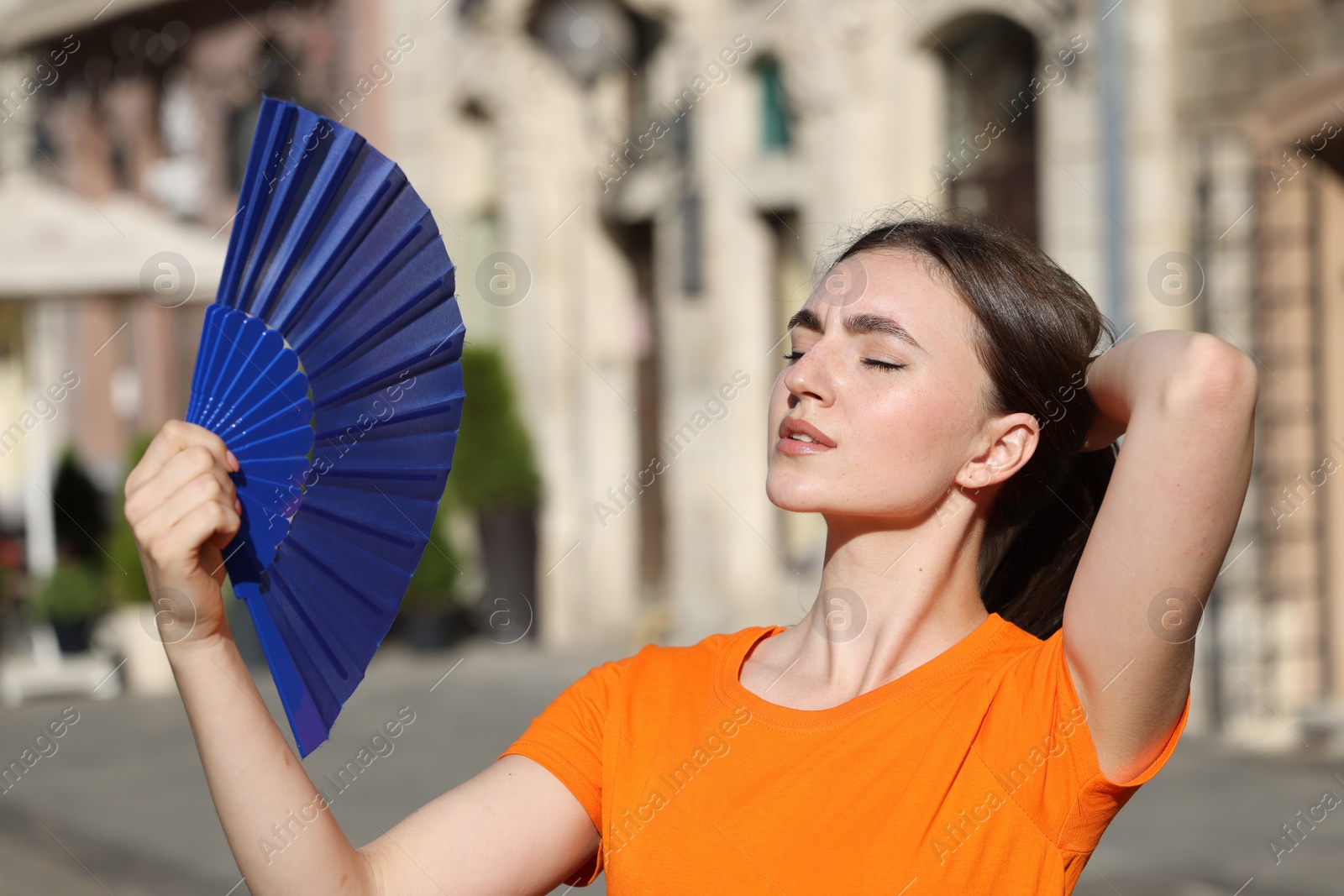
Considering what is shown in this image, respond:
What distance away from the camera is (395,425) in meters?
1.61

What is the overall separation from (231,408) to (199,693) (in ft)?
0.99

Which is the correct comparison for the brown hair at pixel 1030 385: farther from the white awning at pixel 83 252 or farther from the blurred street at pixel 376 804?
the white awning at pixel 83 252

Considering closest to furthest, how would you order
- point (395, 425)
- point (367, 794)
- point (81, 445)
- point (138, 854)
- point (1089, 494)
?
1. point (395, 425)
2. point (1089, 494)
3. point (138, 854)
4. point (367, 794)
5. point (81, 445)

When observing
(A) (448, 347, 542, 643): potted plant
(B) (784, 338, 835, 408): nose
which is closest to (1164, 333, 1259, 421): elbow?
(B) (784, 338, 835, 408): nose

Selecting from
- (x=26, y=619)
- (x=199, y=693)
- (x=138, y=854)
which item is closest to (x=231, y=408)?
(x=199, y=693)

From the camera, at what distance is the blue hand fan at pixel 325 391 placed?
1531 millimetres

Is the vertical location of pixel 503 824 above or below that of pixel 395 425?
below

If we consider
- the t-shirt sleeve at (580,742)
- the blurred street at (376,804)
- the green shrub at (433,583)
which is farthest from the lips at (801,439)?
the green shrub at (433,583)

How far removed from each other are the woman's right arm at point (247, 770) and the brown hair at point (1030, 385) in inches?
30.7

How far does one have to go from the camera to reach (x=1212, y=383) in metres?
1.52

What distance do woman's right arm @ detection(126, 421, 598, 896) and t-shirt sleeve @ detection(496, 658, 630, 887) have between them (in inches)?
2.6

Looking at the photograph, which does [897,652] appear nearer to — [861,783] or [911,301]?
[861,783]

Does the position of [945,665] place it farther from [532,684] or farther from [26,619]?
[26,619]

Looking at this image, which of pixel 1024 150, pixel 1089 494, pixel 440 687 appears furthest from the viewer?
pixel 440 687
